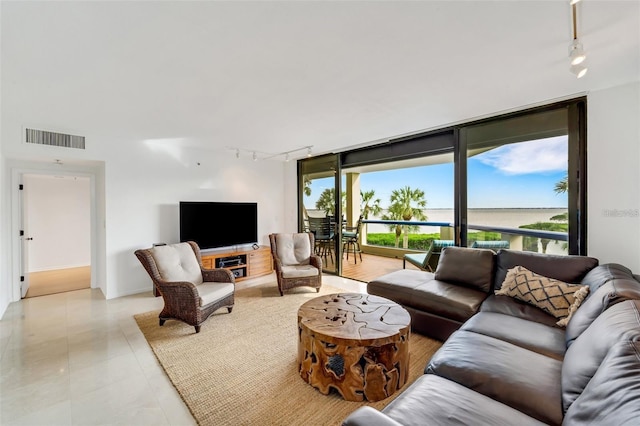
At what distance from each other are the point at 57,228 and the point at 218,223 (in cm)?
397

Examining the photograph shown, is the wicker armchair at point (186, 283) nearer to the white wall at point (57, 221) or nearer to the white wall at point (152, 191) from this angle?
the white wall at point (152, 191)

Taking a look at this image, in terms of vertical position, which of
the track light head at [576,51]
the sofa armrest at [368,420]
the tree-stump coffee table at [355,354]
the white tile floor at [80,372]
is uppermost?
the track light head at [576,51]

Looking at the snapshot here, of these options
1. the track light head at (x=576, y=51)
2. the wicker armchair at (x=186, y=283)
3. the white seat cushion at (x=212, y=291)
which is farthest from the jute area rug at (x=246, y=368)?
the track light head at (x=576, y=51)

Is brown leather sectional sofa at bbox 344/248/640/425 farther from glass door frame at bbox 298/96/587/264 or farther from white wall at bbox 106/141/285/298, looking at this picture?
white wall at bbox 106/141/285/298

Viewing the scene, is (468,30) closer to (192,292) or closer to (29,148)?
(192,292)

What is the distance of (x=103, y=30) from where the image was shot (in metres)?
1.63

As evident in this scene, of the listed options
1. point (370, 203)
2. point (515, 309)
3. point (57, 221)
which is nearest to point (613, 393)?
point (515, 309)

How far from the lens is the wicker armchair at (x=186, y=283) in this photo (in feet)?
9.41

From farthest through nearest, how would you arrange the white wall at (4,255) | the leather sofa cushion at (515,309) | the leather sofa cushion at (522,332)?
the white wall at (4,255) < the leather sofa cushion at (515,309) < the leather sofa cushion at (522,332)

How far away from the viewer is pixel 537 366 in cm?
149

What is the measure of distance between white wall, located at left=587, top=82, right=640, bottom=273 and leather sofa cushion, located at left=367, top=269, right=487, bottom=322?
4.23ft

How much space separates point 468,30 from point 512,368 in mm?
1994

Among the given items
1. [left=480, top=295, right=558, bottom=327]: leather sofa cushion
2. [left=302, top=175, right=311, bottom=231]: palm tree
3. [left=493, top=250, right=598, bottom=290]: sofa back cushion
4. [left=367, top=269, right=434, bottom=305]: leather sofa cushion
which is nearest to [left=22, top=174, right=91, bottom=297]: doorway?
[left=302, top=175, right=311, bottom=231]: palm tree

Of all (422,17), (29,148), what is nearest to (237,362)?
(422,17)
